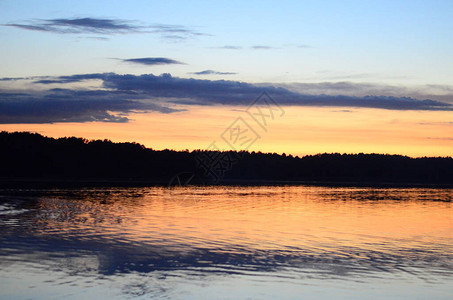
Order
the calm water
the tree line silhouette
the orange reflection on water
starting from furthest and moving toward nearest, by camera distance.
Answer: the tree line silhouette → the orange reflection on water → the calm water

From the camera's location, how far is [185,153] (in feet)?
412

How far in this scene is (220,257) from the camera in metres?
16.4

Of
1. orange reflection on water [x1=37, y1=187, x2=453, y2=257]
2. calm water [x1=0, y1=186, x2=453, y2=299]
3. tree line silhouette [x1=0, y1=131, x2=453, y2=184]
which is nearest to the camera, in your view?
calm water [x1=0, y1=186, x2=453, y2=299]

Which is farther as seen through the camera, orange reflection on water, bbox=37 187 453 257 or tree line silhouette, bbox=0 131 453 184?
tree line silhouette, bbox=0 131 453 184

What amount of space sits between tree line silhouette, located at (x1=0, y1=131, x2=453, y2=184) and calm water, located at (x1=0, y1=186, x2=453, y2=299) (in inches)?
2955

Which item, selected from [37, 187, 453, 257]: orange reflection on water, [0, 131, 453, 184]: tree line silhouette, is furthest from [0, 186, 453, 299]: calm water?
[0, 131, 453, 184]: tree line silhouette

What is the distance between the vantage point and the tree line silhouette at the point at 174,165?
102 meters

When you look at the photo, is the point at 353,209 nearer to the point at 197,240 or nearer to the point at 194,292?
the point at 197,240

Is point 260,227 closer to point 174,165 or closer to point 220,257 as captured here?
point 220,257

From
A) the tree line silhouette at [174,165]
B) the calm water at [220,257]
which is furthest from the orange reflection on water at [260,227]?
the tree line silhouette at [174,165]

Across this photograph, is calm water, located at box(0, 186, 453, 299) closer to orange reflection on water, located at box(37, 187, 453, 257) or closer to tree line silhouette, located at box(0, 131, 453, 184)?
orange reflection on water, located at box(37, 187, 453, 257)

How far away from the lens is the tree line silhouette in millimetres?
101688

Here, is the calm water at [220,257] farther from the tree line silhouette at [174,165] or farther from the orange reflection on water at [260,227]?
the tree line silhouette at [174,165]

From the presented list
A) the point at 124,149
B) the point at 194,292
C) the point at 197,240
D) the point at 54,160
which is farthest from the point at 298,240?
the point at 124,149
